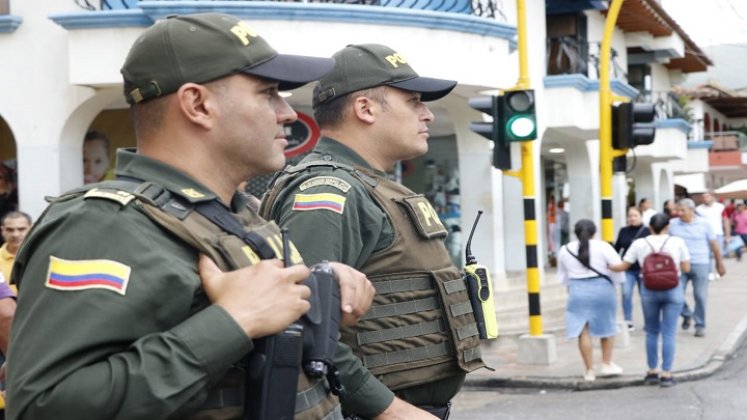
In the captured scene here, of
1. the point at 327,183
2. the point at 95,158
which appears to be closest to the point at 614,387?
the point at 95,158

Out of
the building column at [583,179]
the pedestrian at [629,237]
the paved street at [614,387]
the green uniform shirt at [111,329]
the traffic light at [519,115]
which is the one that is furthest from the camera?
the building column at [583,179]

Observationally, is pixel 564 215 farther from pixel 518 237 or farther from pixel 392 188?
pixel 392 188

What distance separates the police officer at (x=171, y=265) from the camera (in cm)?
220

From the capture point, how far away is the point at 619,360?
1363 cm

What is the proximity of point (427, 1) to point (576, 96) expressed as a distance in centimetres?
634

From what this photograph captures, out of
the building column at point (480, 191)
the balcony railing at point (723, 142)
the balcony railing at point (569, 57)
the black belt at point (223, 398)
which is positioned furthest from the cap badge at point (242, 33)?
the balcony railing at point (723, 142)

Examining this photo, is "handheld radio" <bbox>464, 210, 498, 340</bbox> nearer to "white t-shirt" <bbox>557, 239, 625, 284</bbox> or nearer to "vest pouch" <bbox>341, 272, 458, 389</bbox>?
"vest pouch" <bbox>341, 272, 458, 389</bbox>

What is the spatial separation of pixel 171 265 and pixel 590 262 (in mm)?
10038

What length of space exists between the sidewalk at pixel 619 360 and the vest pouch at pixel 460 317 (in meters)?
8.35

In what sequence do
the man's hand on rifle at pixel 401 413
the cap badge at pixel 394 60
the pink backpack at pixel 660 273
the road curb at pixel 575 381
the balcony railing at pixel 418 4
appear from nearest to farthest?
the man's hand on rifle at pixel 401 413 < the cap badge at pixel 394 60 < the pink backpack at pixel 660 273 < the road curb at pixel 575 381 < the balcony railing at pixel 418 4

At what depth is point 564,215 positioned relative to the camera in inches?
1149

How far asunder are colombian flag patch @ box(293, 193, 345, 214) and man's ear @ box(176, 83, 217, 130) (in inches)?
44.8

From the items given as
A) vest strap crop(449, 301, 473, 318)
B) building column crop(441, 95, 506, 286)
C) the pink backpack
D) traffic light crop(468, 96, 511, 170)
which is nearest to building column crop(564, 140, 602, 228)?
building column crop(441, 95, 506, 286)

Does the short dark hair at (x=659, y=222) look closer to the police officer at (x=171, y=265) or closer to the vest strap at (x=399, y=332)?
the vest strap at (x=399, y=332)
